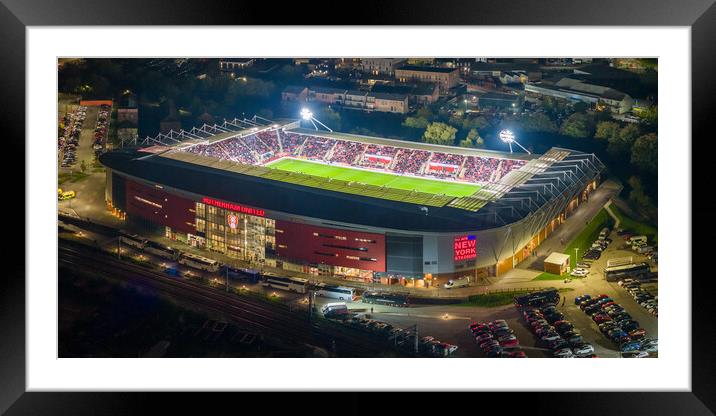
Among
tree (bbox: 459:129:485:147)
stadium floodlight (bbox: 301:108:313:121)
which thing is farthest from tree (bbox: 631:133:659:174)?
stadium floodlight (bbox: 301:108:313:121)

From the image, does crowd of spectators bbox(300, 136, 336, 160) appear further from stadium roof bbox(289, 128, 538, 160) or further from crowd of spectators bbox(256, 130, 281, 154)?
crowd of spectators bbox(256, 130, 281, 154)

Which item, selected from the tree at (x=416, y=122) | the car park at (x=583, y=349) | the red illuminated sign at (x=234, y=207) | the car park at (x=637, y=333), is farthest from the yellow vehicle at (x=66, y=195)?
the car park at (x=637, y=333)

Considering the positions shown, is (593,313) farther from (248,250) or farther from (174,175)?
(174,175)

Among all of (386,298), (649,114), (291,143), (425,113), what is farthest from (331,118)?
(386,298)

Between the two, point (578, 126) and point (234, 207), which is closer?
point (234, 207)

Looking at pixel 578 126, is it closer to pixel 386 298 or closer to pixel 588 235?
pixel 588 235
